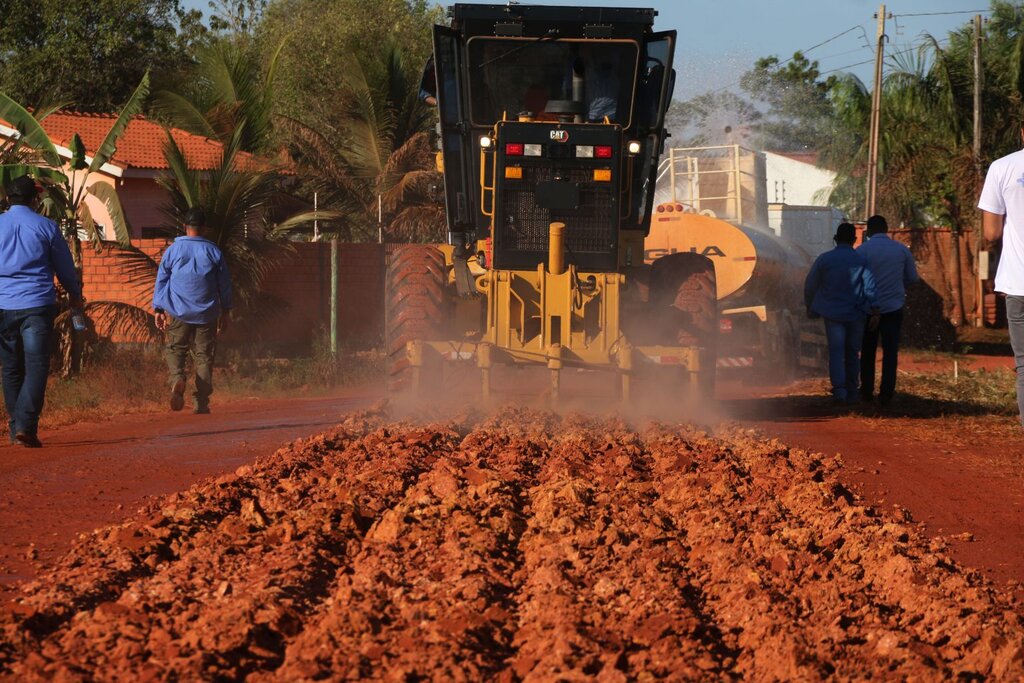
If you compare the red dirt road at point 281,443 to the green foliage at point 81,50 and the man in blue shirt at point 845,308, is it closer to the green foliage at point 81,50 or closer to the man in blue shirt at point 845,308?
the man in blue shirt at point 845,308

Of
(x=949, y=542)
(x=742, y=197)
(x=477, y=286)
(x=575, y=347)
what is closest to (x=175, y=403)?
(x=477, y=286)

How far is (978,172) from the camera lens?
2808cm

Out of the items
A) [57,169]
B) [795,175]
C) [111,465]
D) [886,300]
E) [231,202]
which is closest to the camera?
[111,465]

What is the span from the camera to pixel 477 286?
11273 mm

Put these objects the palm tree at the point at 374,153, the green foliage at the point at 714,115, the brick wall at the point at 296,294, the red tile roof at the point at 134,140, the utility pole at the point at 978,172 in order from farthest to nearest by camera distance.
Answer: the green foliage at the point at 714,115 → the utility pole at the point at 978,172 → the palm tree at the point at 374,153 → the red tile roof at the point at 134,140 → the brick wall at the point at 296,294

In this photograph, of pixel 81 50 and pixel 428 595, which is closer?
pixel 428 595

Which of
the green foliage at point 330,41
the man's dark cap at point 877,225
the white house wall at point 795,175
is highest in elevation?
the green foliage at point 330,41

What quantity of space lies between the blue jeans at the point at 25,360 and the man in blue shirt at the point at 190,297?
196 centimetres

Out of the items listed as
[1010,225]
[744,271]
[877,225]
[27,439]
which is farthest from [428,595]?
[744,271]

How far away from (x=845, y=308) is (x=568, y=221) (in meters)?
3.86

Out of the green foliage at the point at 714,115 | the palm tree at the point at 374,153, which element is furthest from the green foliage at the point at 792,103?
the palm tree at the point at 374,153

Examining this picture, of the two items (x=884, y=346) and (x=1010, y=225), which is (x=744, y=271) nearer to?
(x=884, y=346)

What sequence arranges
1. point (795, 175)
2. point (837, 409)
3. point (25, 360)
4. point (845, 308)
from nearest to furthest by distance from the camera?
point (25, 360)
point (837, 409)
point (845, 308)
point (795, 175)

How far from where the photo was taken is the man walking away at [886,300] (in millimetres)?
13438
